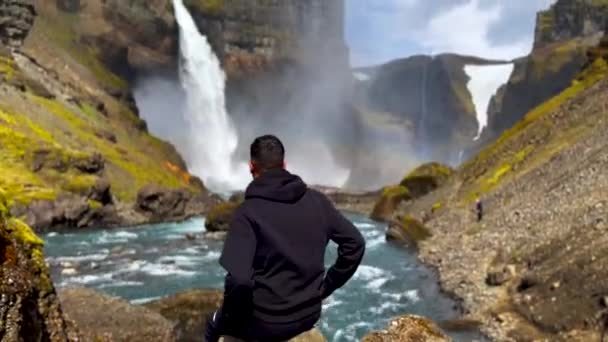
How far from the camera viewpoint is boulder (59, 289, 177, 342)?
17.4m

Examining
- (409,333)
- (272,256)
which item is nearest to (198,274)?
(409,333)

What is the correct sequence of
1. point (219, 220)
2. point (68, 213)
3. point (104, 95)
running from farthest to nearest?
point (104, 95)
point (68, 213)
point (219, 220)

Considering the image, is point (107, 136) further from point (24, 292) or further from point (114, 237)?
point (24, 292)

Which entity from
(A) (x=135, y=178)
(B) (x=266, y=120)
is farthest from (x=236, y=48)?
(A) (x=135, y=178)

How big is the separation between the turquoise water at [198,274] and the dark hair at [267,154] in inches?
720

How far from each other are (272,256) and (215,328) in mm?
954

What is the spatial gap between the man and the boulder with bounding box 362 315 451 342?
13.7ft

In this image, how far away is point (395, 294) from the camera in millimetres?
32531

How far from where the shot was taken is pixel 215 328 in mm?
6516

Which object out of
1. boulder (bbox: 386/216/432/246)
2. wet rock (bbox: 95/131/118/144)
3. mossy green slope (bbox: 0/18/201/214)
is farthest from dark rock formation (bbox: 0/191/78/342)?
wet rock (bbox: 95/131/118/144)

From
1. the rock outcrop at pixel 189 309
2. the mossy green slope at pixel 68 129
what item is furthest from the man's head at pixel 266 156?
the mossy green slope at pixel 68 129

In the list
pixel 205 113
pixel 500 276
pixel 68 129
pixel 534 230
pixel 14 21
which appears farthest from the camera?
pixel 205 113

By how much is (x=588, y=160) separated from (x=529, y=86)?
13358cm

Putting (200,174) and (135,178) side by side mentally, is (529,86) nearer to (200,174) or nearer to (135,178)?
(200,174)
